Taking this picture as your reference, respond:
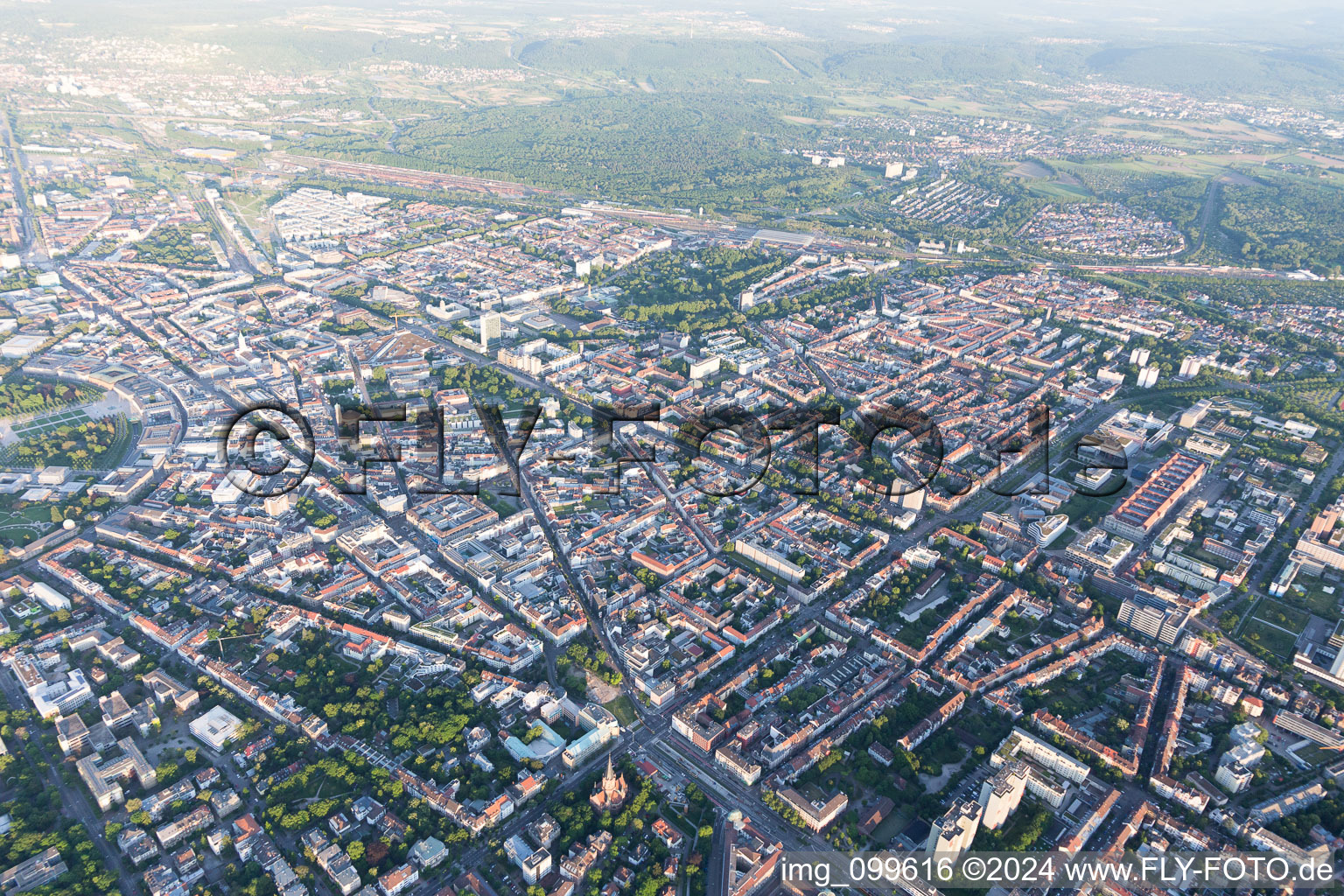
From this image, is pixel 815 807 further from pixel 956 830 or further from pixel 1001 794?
pixel 1001 794

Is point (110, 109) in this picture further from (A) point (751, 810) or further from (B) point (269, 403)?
(A) point (751, 810)

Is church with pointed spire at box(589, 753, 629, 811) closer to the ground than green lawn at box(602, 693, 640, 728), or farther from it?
farther from it

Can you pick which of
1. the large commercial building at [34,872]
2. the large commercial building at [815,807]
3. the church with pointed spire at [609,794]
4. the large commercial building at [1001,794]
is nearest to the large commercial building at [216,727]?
the large commercial building at [34,872]

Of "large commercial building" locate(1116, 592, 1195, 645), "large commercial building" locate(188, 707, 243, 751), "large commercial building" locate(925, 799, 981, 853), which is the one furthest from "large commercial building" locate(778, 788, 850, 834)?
"large commercial building" locate(188, 707, 243, 751)

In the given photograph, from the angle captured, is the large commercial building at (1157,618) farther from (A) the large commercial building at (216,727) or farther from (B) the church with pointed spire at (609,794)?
(A) the large commercial building at (216,727)

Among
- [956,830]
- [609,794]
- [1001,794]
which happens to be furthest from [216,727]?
[1001,794]

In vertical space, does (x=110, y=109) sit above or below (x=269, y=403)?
above

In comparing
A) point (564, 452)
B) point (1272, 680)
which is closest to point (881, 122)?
point (564, 452)

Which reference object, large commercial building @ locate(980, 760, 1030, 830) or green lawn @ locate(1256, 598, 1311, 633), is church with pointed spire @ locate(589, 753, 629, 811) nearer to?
large commercial building @ locate(980, 760, 1030, 830)
